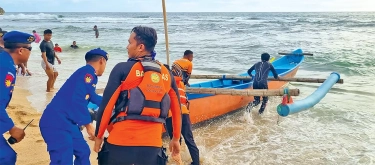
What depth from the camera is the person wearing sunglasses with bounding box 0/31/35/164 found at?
2723 mm

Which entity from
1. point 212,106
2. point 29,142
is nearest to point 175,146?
point 29,142

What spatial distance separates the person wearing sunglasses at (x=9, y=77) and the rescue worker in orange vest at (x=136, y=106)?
2.64 feet

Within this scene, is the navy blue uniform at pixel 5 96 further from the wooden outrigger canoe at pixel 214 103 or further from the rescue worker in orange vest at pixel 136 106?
the wooden outrigger canoe at pixel 214 103

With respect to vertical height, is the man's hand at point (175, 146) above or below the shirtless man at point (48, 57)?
below

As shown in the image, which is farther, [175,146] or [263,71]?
[263,71]

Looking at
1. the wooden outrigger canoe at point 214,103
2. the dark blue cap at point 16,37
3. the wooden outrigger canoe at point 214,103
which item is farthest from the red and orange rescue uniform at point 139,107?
the wooden outrigger canoe at point 214,103

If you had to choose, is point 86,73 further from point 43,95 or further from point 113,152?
point 43,95

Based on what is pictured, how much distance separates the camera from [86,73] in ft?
10.1

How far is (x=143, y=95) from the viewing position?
2348 millimetres

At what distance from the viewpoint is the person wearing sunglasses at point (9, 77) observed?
8.93ft

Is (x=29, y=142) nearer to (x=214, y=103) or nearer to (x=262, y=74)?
(x=214, y=103)

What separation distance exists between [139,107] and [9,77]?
123cm

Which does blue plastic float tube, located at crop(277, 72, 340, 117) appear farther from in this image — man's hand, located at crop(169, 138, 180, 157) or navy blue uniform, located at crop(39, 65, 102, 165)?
navy blue uniform, located at crop(39, 65, 102, 165)

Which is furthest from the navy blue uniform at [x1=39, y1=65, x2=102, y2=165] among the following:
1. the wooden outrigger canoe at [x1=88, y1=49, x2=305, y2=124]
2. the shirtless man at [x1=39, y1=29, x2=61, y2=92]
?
the shirtless man at [x1=39, y1=29, x2=61, y2=92]
